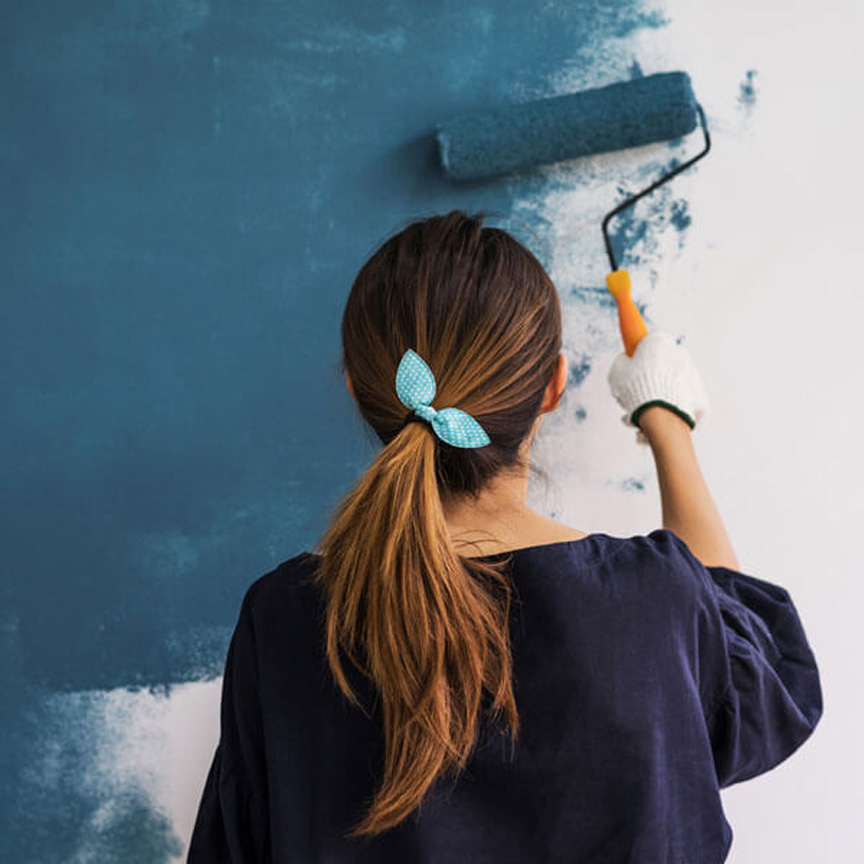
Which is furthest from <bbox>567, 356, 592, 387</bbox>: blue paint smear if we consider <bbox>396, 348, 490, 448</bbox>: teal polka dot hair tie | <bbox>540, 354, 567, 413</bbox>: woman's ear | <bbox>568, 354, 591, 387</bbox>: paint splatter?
<bbox>396, 348, 490, 448</bbox>: teal polka dot hair tie

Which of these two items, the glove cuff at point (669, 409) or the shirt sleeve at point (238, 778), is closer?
the shirt sleeve at point (238, 778)

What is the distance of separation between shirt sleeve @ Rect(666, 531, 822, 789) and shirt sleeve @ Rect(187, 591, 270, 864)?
0.35 m

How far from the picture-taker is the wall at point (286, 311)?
3.40 feet

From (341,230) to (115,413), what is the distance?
1.17 feet

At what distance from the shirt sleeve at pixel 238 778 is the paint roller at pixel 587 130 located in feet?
1.69

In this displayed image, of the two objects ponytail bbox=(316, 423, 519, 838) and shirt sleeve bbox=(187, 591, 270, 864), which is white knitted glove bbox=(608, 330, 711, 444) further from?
shirt sleeve bbox=(187, 591, 270, 864)

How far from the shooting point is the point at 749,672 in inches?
28.2

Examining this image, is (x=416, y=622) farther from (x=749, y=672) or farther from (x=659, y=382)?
(x=659, y=382)

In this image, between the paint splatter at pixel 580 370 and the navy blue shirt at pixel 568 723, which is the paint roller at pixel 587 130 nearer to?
the paint splatter at pixel 580 370

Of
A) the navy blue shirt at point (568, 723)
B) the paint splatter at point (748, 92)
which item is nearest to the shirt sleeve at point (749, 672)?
the navy blue shirt at point (568, 723)

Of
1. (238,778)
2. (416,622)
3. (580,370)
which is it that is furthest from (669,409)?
(238,778)

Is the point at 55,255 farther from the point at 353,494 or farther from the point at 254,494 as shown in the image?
the point at 353,494

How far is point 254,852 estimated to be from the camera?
0.78 meters

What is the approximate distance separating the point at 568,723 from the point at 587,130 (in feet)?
2.08
